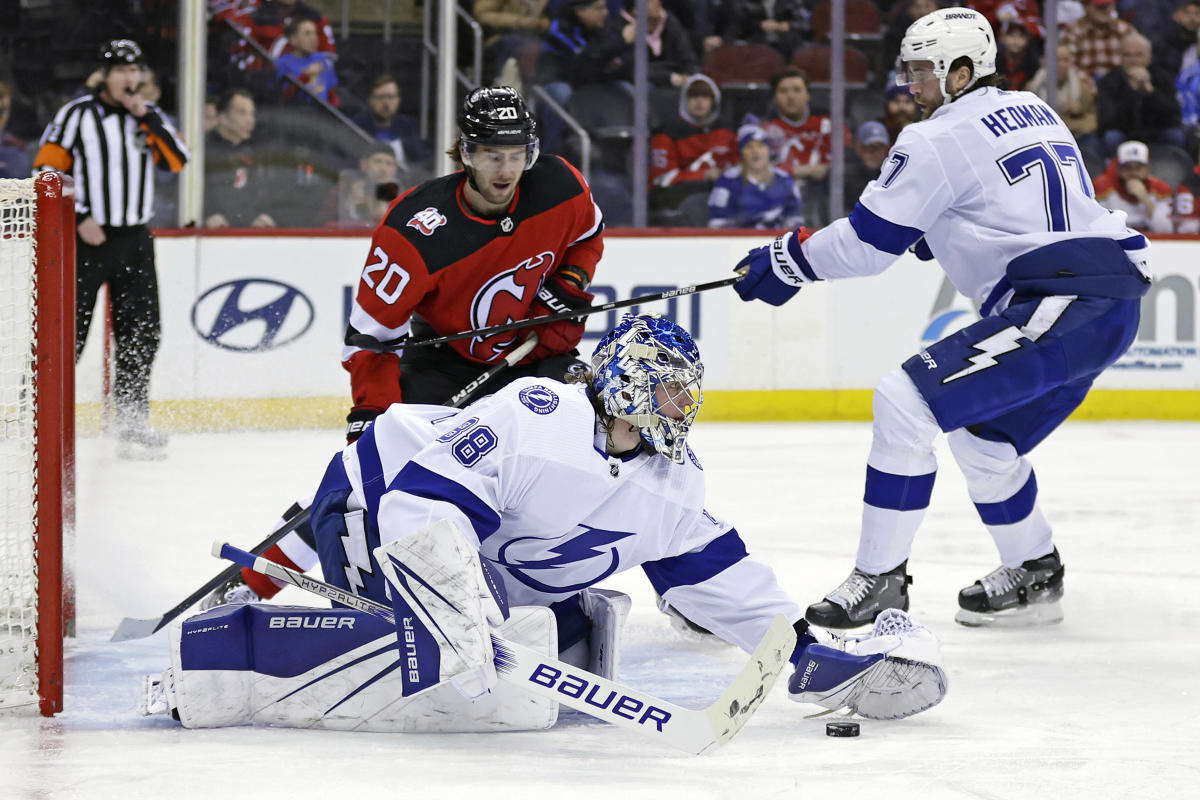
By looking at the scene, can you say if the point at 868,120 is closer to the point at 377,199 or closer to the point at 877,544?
the point at 377,199

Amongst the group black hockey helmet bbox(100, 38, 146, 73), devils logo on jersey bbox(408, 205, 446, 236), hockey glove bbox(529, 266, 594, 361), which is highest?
black hockey helmet bbox(100, 38, 146, 73)

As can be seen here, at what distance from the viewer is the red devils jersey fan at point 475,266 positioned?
10.4 feet

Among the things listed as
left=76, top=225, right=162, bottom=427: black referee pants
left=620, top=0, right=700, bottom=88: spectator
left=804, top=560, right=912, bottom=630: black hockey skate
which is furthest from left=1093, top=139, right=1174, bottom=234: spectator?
left=804, top=560, right=912, bottom=630: black hockey skate

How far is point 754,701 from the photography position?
7.92ft

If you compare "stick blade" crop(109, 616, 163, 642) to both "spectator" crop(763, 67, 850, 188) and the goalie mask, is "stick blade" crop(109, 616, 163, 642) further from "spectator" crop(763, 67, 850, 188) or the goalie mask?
"spectator" crop(763, 67, 850, 188)

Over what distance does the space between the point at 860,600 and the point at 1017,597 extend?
408 mm

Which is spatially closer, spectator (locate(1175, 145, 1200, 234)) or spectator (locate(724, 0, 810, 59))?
spectator (locate(1175, 145, 1200, 234))

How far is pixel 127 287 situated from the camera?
600 centimetres

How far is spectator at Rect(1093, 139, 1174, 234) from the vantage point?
23.7 ft

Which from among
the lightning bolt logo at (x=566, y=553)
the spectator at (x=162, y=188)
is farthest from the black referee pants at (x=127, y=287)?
the lightning bolt logo at (x=566, y=553)

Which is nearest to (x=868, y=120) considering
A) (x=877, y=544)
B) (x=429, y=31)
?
(x=429, y=31)

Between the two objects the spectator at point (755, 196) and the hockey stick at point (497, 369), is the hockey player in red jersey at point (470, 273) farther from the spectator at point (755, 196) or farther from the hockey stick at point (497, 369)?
the spectator at point (755, 196)

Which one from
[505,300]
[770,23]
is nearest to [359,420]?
[505,300]

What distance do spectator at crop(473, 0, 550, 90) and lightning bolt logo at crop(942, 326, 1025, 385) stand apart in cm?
414
